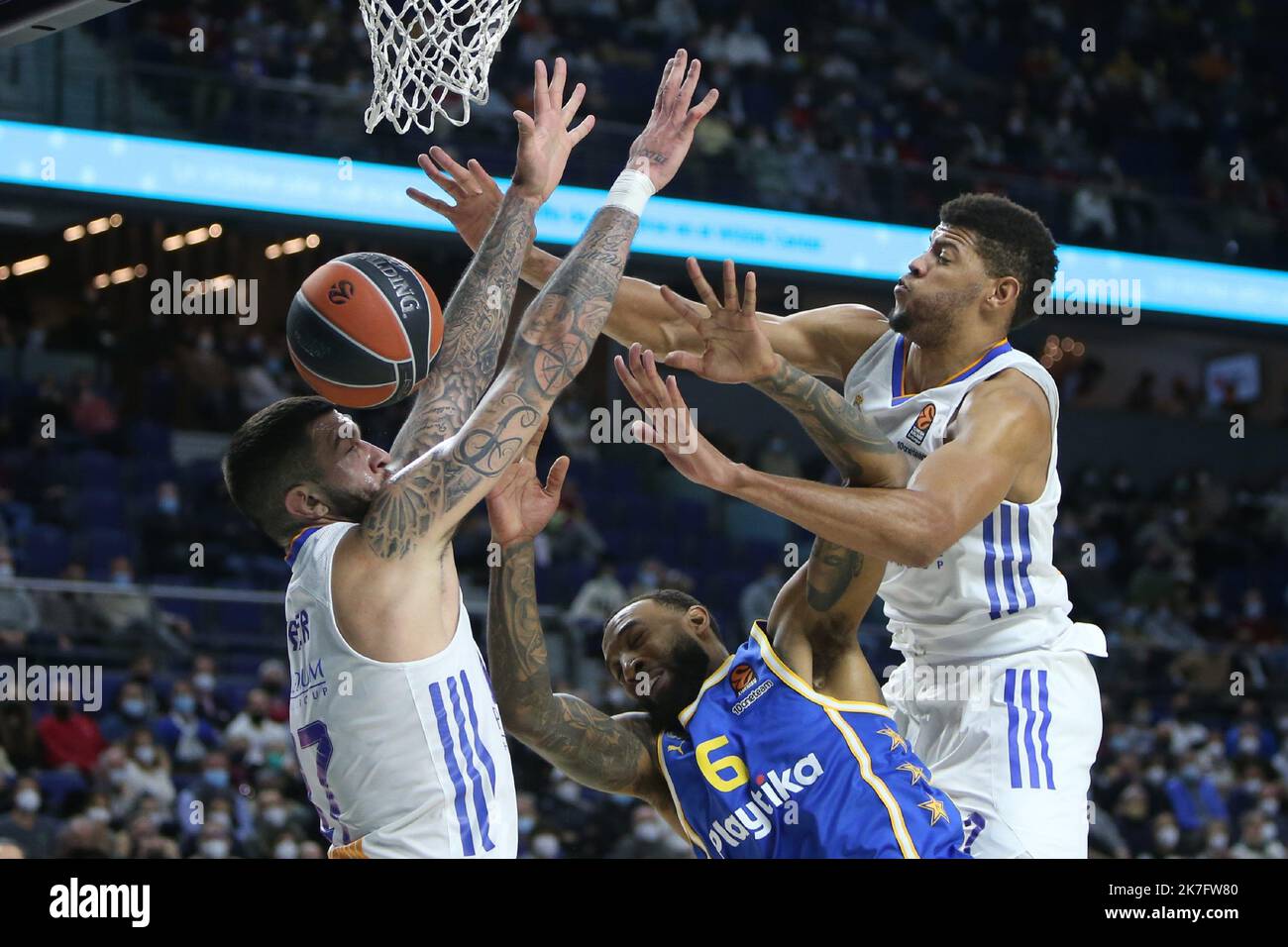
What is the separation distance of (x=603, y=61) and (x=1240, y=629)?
759cm

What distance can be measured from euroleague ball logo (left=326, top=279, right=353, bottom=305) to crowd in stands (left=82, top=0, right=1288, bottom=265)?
8126 millimetres

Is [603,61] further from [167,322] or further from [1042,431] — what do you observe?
[1042,431]

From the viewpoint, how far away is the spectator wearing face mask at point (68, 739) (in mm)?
8422

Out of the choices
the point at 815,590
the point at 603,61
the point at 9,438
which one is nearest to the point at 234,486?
the point at 815,590

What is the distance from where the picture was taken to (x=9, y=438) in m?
11.1

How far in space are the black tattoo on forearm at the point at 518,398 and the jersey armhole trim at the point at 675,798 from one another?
38.0 inches

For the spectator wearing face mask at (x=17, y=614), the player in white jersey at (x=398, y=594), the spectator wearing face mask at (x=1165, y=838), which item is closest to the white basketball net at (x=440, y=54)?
the player in white jersey at (x=398, y=594)

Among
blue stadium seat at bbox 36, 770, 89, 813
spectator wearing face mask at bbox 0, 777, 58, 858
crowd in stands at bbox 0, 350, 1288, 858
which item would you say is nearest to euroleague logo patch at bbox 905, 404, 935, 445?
crowd in stands at bbox 0, 350, 1288, 858

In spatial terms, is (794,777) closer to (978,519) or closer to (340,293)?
(978,519)

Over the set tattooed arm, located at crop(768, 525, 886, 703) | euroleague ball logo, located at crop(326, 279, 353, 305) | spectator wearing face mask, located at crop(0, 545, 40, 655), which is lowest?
tattooed arm, located at crop(768, 525, 886, 703)

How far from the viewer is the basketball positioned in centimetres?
358

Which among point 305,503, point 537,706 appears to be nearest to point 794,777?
point 537,706

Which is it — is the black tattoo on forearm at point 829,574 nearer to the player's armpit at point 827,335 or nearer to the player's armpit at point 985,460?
the player's armpit at point 985,460

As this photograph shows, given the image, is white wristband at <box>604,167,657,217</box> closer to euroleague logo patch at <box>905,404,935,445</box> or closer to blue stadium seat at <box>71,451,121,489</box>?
euroleague logo patch at <box>905,404,935,445</box>
